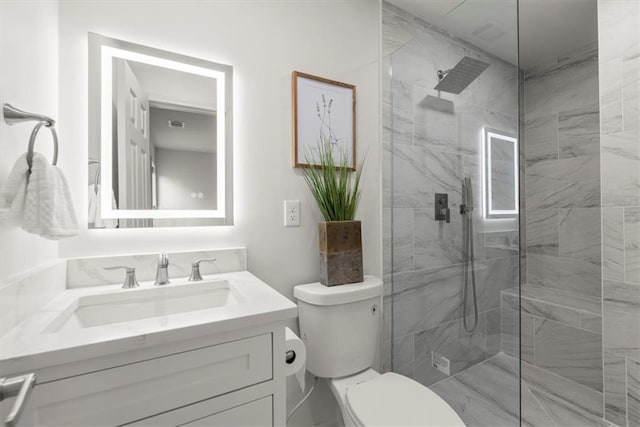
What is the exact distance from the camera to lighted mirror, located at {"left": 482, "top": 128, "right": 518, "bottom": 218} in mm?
1185

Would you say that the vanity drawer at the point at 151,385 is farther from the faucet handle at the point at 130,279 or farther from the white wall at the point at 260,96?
the white wall at the point at 260,96

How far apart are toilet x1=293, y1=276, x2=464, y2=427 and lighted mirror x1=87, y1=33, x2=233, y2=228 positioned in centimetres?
54

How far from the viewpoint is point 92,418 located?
625mm

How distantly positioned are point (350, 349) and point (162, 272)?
0.82 meters

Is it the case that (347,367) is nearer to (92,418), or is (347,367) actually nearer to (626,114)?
(92,418)

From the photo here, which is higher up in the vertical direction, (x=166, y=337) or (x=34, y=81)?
(x=34, y=81)

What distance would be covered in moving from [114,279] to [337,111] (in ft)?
3.98

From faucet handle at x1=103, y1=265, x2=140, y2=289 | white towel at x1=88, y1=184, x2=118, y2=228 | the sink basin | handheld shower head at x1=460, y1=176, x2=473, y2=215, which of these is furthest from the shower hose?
white towel at x1=88, y1=184, x2=118, y2=228

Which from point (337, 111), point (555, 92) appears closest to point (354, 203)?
point (337, 111)

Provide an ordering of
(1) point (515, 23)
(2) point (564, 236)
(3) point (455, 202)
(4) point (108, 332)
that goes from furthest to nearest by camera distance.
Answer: (2) point (564, 236) → (3) point (455, 202) → (1) point (515, 23) → (4) point (108, 332)

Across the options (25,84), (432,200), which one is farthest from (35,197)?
(432,200)

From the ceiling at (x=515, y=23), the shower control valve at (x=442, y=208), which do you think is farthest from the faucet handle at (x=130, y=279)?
the ceiling at (x=515, y=23)

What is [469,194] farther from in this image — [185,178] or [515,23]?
[185,178]

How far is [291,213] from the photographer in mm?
1408
